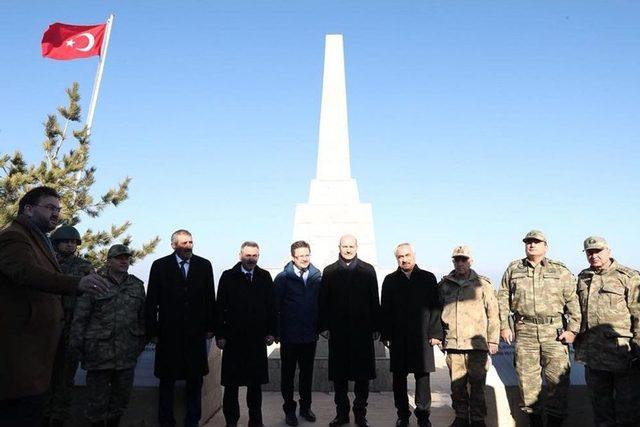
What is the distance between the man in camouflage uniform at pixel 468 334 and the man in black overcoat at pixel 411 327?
0.15m

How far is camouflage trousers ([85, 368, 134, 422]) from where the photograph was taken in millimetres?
4117

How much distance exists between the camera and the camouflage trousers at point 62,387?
4414 mm

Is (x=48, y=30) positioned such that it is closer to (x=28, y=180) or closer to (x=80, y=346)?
(x=28, y=180)

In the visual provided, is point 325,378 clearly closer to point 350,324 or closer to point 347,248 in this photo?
point 350,324

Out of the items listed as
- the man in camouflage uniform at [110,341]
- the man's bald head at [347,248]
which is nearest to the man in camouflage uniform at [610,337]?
the man's bald head at [347,248]

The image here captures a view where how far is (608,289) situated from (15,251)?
4.23 meters

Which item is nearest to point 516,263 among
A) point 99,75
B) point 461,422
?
point 461,422

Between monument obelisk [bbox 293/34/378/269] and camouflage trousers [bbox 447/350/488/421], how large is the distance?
4560 mm

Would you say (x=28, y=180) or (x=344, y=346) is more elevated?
(x=28, y=180)

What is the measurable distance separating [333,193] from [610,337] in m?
6.24

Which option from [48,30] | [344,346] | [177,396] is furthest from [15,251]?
[48,30]

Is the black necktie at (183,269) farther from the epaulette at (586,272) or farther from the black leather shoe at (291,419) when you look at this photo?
the epaulette at (586,272)

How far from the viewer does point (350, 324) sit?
4.93 metres

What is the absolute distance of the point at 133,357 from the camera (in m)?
4.25
